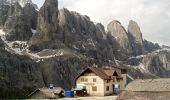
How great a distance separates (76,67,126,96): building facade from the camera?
86.8 m

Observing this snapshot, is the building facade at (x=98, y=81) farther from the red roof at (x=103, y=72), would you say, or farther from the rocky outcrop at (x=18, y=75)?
the rocky outcrop at (x=18, y=75)

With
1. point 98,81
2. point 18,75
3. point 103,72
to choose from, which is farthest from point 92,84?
point 18,75

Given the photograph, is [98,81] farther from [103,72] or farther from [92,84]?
[103,72]

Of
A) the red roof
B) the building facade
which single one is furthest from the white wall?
the red roof

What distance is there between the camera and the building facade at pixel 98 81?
285 feet

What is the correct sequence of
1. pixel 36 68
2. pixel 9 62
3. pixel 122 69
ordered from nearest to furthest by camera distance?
pixel 122 69, pixel 9 62, pixel 36 68

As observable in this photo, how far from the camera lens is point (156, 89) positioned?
50875 mm

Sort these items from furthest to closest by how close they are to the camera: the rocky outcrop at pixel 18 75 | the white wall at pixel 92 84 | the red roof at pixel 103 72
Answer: the rocky outcrop at pixel 18 75 < the red roof at pixel 103 72 < the white wall at pixel 92 84

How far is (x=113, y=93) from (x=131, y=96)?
1516 inches

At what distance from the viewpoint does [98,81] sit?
8738 cm

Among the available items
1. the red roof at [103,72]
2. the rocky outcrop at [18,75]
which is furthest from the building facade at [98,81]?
the rocky outcrop at [18,75]

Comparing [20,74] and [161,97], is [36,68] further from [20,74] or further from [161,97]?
[161,97]

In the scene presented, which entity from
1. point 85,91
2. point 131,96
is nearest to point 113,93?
point 85,91

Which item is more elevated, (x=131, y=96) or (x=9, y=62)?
(x=9, y=62)
